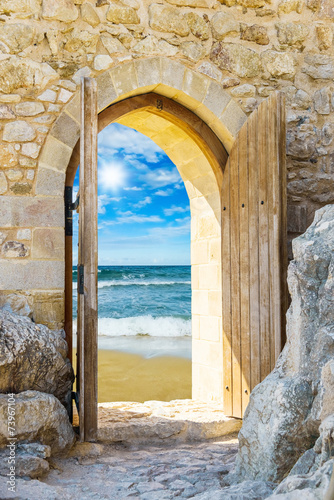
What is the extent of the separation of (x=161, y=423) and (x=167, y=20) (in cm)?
293

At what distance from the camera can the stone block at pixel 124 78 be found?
10.5 ft

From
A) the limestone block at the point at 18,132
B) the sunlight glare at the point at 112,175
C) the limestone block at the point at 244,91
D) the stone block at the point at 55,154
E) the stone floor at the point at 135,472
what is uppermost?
the sunlight glare at the point at 112,175

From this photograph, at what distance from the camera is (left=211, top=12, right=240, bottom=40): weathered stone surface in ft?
11.3

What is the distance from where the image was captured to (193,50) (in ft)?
11.1

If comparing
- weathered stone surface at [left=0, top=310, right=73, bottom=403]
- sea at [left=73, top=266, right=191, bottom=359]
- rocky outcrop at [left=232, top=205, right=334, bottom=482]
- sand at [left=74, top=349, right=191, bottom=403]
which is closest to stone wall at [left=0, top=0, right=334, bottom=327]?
weathered stone surface at [left=0, top=310, right=73, bottom=403]

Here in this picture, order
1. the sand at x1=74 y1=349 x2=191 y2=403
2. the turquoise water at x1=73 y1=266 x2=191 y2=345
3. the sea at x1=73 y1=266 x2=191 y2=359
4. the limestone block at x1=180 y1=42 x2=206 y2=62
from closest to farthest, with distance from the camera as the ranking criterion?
the limestone block at x1=180 y1=42 x2=206 y2=62
the sand at x1=74 y1=349 x2=191 y2=403
the sea at x1=73 y1=266 x2=191 y2=359
the turquoise water at x1=73 y1=266 x2=191 y2=345

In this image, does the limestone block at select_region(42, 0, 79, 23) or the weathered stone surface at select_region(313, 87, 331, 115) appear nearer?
the limestone block at select_region(42, 0, 79, 23)

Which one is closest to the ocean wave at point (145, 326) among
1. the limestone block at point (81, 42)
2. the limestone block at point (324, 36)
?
the limestone block at point (324, 36)

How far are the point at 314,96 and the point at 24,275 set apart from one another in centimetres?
265

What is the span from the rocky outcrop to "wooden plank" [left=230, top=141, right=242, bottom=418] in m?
1.18

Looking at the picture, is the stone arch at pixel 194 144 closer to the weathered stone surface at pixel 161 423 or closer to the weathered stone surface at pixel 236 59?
the weathered stone surface at pixel 236 59

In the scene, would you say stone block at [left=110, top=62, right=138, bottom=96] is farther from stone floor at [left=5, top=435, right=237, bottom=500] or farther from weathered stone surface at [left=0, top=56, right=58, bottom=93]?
stone floor at [left=5, top=435, right=237, bottom=500]

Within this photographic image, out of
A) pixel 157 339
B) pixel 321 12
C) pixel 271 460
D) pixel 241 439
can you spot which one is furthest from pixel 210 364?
pixel 157 339

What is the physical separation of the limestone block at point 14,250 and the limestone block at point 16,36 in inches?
51.6
